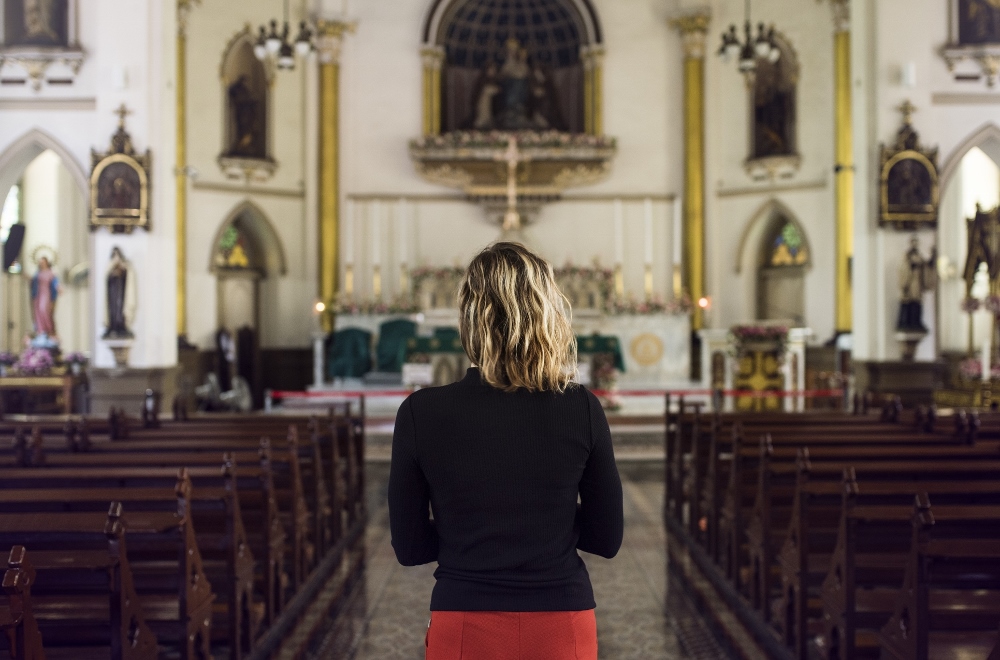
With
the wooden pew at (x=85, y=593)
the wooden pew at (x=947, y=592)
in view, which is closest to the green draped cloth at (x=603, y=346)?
the wooden pew at (x=947, y=592)

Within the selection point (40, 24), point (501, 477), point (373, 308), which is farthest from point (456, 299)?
point (373, 308)

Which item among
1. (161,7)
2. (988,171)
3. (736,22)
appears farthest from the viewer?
(736,22)

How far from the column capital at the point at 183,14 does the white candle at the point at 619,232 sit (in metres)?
7.81

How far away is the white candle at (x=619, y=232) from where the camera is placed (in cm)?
1667

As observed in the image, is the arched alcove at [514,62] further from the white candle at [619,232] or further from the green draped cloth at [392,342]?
the green draped cloth at [392,342]

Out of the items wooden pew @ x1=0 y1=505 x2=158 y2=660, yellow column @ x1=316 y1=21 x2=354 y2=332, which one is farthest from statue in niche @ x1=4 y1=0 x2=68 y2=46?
wooden pew @ x1=0 y1=505 x2=158 y2=660

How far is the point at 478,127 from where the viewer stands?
1662 cm

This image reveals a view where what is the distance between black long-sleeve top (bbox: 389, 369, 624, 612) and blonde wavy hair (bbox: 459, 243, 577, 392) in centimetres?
5

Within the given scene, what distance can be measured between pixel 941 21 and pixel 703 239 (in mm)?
5844

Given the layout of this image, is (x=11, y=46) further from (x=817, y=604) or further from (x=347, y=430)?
(x=817, y=604)

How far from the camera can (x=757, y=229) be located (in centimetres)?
1619

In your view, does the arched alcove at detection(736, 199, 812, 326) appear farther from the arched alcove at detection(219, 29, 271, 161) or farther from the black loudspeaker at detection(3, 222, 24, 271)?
the black loudspeaker at detection(3, 222, 24, 271)

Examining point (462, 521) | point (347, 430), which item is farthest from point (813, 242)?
point (462, 521)

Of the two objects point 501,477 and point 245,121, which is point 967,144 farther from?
point 501,477
